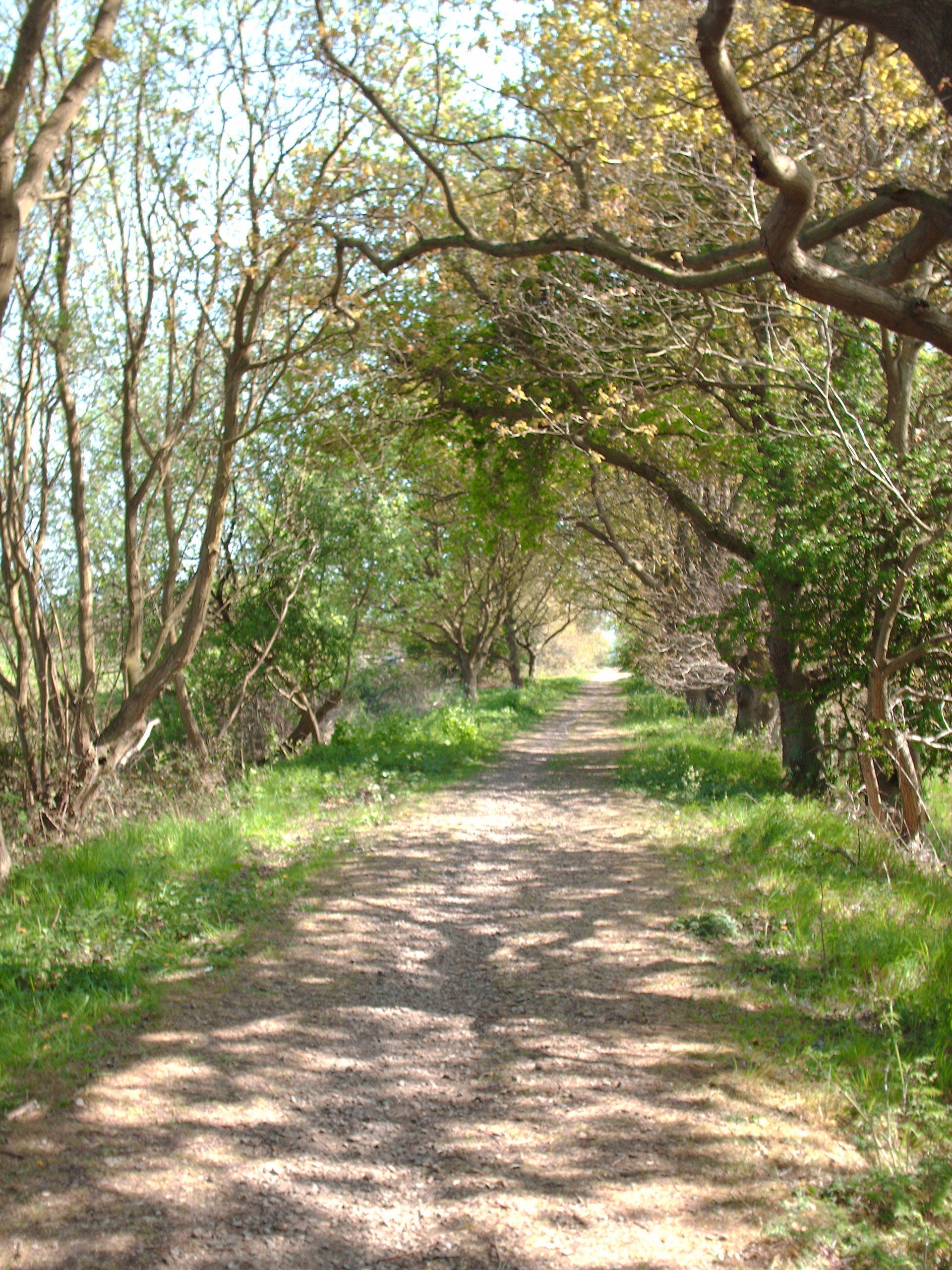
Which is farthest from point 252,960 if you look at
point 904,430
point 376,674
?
point 376,674

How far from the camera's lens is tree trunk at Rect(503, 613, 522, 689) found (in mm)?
38156

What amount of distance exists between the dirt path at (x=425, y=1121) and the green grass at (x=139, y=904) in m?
0.31

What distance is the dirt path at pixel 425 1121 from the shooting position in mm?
3305

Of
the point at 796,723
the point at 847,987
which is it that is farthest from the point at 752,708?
the point at 847,987

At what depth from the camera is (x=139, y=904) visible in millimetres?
6539

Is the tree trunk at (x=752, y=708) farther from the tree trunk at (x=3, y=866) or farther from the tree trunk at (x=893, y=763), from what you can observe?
the tree trunk at (x=3, y=866)

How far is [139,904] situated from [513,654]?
33836 mm

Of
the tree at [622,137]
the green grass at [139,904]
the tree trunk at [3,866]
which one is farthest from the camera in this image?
the tree at [622,137]

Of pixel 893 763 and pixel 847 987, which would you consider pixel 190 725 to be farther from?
pixel 847 987

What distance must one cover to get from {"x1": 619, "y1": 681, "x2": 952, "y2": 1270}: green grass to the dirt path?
25cm

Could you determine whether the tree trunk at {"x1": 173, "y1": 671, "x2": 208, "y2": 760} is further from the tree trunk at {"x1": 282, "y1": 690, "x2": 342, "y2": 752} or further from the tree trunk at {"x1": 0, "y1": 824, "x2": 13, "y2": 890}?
the tree trunk at {"x1": 0, "y1": 824, "x2": 13, "y2": 890}

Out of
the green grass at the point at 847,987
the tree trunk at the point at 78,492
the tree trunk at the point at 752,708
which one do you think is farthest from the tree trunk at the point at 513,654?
the tree trunk at the point at 78,492

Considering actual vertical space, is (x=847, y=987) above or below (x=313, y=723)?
below

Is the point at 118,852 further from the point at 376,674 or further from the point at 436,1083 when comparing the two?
the point at 376,674
